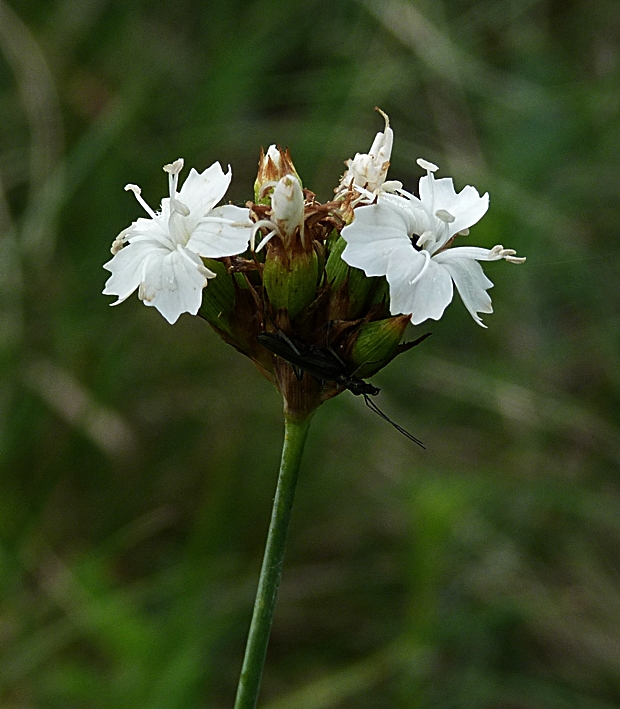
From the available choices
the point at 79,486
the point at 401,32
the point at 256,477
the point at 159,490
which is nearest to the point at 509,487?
the point at 256,477

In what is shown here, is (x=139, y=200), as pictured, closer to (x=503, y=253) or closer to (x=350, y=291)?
(x=350, y=291)

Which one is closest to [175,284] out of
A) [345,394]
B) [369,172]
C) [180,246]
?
[180,246]

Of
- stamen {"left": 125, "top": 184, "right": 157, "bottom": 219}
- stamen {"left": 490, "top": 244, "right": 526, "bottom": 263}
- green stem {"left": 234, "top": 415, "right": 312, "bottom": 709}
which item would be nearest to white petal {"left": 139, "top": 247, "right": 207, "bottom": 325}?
stamen {"left": 125, "top": 184, "right": 157, "bottom": 219}

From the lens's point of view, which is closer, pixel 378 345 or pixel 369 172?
pixel 378 345

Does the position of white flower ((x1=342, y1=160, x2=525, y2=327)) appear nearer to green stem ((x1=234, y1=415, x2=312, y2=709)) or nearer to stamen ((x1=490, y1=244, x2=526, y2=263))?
stamen ((x1=490, y1=244, x2=526, y2=263))

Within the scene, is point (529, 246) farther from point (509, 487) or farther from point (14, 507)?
point (14, 507)

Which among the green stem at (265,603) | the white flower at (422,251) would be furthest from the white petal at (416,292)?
the green stem at (265,603)

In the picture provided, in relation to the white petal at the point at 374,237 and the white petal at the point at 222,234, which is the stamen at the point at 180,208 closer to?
the white petal at the point at 222,234
